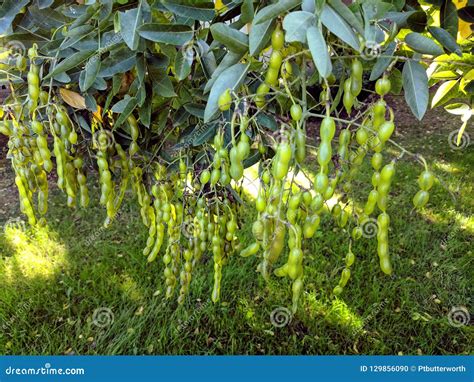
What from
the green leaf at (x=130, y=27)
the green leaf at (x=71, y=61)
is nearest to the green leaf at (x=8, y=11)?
the green leaf at (x=71, y=61)

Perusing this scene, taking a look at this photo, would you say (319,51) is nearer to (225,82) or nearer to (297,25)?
(297,25)

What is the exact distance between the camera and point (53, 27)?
85cm

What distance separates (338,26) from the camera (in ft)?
1.67

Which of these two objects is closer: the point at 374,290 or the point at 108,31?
the point at 108,31

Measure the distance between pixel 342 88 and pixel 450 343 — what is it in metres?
1.36

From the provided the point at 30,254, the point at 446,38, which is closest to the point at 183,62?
the point at 446,38

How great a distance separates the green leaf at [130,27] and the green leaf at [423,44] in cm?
38

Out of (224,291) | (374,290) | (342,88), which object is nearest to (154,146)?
(342,88)

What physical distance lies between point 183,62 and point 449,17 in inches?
16.8

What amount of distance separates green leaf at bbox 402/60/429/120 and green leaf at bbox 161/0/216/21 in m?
0.29

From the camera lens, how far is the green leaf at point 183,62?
720mm

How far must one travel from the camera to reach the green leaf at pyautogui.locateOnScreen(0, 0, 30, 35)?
795mm

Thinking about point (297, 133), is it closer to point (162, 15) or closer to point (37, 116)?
point (162, 15)

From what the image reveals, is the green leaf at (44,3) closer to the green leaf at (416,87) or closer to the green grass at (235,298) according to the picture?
the green leaf at (416,87)
